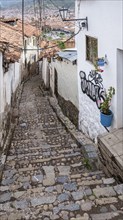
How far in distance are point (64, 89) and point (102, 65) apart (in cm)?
840

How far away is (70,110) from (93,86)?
5.21 m

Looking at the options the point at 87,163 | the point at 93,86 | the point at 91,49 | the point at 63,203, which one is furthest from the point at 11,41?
the point at 63,203

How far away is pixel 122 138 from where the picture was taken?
22.9 ft

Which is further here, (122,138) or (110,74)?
(110,74)

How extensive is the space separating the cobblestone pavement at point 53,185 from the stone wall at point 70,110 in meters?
1.34

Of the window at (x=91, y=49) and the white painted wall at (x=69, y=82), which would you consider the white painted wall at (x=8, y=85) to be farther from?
the window at (x=91, y=49)

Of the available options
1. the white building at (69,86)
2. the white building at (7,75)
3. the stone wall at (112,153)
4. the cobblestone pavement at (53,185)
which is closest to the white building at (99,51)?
the stone wall at (112,153)

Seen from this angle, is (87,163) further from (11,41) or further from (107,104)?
(11,41)

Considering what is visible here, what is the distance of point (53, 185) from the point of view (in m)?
6.34

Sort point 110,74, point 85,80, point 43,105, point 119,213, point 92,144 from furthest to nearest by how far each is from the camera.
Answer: point 43,105
point 85,80
point 92,144
point 110,74
point 119,213

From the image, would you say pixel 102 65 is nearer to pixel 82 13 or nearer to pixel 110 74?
pixel 110 74

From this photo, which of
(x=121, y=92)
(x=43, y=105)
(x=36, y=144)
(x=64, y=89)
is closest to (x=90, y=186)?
(x=121, y=92)

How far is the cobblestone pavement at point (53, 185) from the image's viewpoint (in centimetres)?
490

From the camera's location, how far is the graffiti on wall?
27.6 ft
